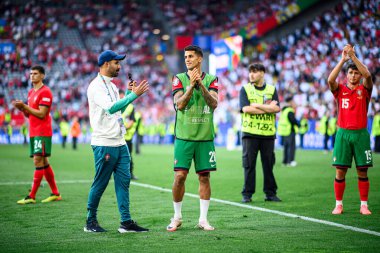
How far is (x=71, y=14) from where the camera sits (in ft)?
180

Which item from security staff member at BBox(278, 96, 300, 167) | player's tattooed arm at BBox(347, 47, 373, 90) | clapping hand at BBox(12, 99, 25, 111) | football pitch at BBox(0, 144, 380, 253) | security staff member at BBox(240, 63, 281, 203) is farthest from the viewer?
security staff member at BBox(278, 96, 300, 167)

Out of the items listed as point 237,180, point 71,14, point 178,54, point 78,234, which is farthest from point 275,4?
point 78,234

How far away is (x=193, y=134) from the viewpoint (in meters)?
7.82

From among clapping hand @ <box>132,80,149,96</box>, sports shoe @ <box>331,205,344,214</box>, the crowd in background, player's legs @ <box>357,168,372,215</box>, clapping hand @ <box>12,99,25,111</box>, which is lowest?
sports shoe @ <box>331,205,344,214</box>

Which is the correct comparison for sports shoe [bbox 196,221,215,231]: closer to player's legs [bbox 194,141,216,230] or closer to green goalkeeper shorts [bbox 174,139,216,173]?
player's legs [bbox 194,141,216,230]

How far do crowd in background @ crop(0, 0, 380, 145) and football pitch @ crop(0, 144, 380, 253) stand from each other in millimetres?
18977

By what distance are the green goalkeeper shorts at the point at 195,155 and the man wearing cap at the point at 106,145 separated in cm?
71

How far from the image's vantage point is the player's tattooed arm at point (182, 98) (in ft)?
24.5

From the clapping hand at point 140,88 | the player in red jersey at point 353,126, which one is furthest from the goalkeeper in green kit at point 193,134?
the player in red jersey at point 353,126

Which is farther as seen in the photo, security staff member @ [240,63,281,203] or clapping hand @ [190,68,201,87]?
security staff member @ [240,63,281,203]

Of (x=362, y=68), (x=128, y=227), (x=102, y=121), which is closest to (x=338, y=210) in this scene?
(x=362, y=68)

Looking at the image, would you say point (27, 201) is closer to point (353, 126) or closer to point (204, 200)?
point (204, 200)

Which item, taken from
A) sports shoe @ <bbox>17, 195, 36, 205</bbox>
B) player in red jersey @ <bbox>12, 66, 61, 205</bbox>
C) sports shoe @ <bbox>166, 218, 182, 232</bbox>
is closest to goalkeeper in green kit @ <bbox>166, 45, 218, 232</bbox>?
sports shoe @ <bbox>166, 218, 182, 232</bbox>

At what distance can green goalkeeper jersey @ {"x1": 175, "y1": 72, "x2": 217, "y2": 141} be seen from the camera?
25.7ft
